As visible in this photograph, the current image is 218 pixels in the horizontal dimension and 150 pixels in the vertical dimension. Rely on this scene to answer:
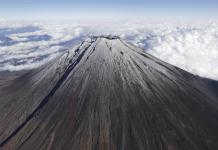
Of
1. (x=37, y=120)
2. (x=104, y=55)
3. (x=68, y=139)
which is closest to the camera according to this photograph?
(x=68, y=139)

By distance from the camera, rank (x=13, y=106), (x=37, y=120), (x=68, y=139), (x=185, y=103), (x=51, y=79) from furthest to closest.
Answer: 1. (x=51, y=79)
2. (x=13, y=106)
3. (x=185, y=103)
4. (x=37, y=120)
5. (x=68, y=139)

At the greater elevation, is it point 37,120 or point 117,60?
point 117,60

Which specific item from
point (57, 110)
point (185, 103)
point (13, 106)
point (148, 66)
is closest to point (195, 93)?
point (185, 103)

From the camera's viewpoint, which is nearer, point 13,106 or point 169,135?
point 169,135

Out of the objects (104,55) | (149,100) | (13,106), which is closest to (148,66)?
(104,55)

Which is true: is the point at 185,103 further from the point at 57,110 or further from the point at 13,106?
the point at 13,106

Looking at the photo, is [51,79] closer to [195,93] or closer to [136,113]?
[136,113]
